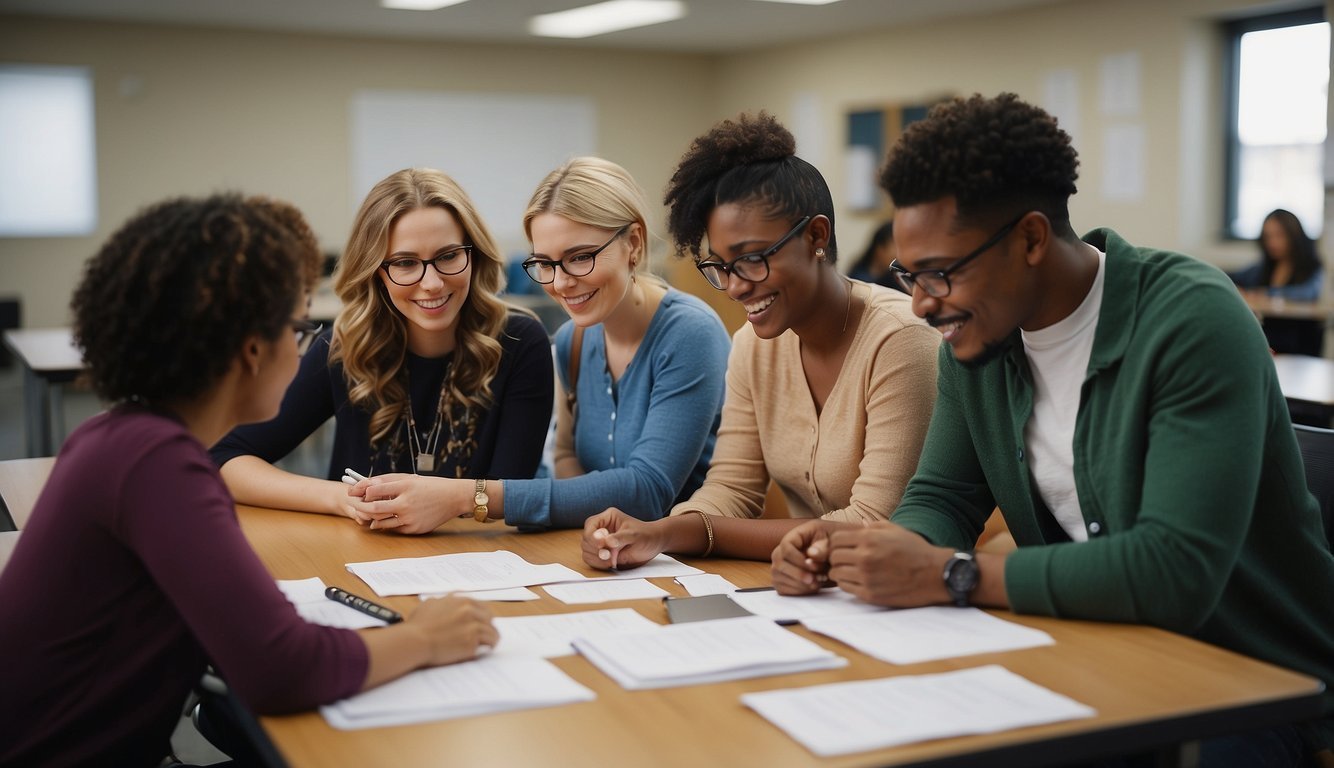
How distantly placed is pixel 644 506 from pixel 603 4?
7930 mm

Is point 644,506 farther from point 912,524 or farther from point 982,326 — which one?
point 982,326

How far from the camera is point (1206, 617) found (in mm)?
1502

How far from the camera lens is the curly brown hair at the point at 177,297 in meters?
1.30

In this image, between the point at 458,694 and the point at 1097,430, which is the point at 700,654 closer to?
the point at 458,694

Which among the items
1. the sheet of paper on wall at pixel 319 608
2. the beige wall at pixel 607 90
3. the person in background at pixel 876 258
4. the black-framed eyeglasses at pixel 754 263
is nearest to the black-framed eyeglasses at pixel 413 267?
the black-framed eyeglasses at pixel 754 263

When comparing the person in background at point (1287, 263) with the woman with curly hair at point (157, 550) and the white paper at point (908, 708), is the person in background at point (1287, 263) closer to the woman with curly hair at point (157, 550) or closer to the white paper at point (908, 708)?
the white paper at point (908, 708)

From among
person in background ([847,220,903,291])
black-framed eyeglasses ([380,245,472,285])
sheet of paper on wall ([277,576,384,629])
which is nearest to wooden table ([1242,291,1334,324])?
person in background ([847,220,903,291])

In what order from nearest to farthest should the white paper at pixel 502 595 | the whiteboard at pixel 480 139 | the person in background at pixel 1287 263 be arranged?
the white paper at pixel 502 595, the person in background at pixel 1287 263, the whiteboard at pixel 480 139

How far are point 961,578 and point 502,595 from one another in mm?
621

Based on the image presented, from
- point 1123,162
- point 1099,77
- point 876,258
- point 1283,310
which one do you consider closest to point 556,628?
point 876,258

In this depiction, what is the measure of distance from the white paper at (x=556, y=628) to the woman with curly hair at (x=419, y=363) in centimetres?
90

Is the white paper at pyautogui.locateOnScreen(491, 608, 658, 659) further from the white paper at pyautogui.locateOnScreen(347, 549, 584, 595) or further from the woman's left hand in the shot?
the woman's left hand

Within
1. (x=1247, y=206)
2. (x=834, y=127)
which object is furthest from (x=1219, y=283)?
(x=834, y=127)

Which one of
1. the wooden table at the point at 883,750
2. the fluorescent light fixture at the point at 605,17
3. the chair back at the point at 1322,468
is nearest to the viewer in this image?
the wooden table at the point at 883,750
